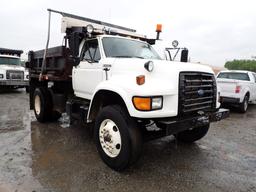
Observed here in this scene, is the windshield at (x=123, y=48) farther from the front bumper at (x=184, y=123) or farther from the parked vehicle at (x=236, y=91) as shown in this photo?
the parked vehicle at (x=236, y=91)

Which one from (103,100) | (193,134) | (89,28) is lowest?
(193,134)

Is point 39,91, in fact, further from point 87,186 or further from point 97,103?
point 87,186

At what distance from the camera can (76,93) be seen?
203 inches

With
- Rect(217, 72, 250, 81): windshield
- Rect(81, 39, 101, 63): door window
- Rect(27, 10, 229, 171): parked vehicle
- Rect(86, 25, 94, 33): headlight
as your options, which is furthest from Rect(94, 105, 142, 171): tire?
Rect(217, 72, 250, 81): windshield

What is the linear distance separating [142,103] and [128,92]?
0.27m

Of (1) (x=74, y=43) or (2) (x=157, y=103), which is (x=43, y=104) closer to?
(1) (x=74, y=43)

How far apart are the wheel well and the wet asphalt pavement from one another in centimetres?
78

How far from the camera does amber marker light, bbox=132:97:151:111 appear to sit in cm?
311

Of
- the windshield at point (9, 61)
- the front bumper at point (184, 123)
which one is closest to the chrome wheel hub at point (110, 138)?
the front bumper at point (184, 123)

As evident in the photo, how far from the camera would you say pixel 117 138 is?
351 centimetres

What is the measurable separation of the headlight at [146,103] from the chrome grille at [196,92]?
1.29 ft

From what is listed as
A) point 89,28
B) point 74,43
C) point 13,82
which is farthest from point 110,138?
point 13,82

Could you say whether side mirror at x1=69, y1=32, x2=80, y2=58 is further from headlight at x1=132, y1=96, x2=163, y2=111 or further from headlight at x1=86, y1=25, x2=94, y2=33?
headlight at x1=132, y1=96, x2=163, y2=111

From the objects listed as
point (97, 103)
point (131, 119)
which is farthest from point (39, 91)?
point (131, 119)
